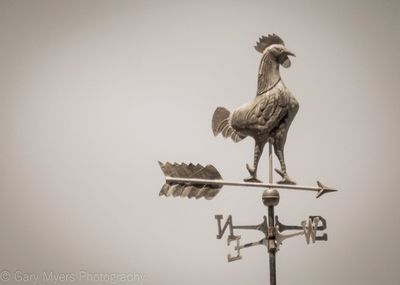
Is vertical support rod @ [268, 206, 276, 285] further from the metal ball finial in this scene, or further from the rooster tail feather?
the rooster tail feather

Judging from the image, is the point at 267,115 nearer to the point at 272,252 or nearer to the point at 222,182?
the point at 222,182

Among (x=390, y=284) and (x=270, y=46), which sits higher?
(x=270, y=46)

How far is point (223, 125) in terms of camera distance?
205cm

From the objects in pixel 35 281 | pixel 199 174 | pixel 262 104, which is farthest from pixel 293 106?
pixel 35 281

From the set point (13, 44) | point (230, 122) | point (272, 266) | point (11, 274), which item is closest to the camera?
point (272, 266)

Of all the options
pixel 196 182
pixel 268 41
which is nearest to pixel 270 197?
pixel 196 182

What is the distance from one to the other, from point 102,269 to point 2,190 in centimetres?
44

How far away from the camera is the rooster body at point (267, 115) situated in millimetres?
1953

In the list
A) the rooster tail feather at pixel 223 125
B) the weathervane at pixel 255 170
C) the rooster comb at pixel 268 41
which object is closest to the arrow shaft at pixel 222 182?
the weathervane at pixel 255 170

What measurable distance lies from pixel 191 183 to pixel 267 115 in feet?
0.92

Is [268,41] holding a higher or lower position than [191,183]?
higher

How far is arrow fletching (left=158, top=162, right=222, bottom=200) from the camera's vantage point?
77.0 inches

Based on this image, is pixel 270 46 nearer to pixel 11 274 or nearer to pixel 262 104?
pixel 262 104

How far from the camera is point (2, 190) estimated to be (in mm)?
2432
